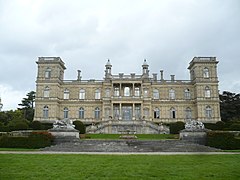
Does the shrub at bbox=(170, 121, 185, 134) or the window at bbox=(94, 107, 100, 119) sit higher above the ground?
the window at bbox=(94, 107, 100, 119)

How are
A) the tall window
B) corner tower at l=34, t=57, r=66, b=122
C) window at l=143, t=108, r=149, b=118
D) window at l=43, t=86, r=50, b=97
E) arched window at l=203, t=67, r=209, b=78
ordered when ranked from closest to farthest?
window at l=143, t=108, r=149, b=118 → corner tower at l=34, t=57, r=66, b=122 → arched window at l=203, t=67, r=209, b=78 → window at l=43, t=86, r=50, b=97 → the tall window

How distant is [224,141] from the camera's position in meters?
21.3

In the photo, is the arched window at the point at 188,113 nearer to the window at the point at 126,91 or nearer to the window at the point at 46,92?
the window at the point at 126,91

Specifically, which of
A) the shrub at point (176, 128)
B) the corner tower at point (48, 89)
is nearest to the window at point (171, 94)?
the shrub at point (176, 128)

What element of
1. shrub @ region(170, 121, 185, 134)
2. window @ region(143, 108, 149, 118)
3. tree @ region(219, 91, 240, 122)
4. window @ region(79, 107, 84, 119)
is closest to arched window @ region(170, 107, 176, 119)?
window @ region(143, 108, 149, 118)

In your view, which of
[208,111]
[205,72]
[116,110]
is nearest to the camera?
[208,111]

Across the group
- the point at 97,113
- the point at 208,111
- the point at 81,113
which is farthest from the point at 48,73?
the point at 208,111

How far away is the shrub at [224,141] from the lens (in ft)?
69.4

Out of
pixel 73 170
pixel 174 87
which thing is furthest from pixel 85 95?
pixel 73 170

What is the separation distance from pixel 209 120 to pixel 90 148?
34523 millimetres

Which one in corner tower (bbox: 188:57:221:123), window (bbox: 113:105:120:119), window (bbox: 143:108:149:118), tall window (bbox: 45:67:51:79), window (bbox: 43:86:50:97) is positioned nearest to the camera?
corner tower (bbox: 188:57:221:123)

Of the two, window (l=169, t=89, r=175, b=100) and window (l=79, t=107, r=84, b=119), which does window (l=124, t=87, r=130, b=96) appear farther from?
window (l=79, t=107, r=84, b=119)

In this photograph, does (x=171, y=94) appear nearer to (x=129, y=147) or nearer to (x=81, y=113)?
(x=81, y=113)

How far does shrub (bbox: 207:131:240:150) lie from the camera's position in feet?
69.4
